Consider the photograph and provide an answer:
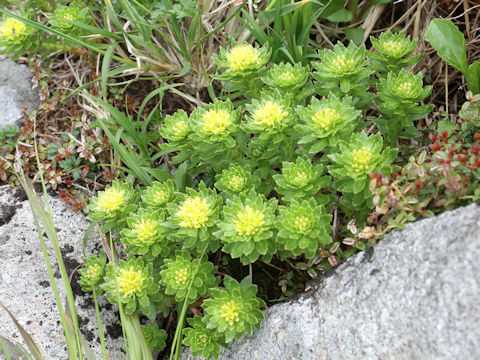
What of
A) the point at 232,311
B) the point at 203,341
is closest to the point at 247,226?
the point at 232,311

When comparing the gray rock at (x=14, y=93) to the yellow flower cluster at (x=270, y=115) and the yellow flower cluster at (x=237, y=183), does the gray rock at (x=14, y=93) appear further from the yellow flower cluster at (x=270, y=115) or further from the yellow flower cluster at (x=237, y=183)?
the yellow flower cluster at (x=270, y=115)

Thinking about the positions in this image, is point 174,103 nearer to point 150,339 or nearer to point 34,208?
point 34,208

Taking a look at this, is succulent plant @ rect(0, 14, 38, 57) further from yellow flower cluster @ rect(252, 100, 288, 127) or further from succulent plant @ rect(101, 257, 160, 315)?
yellow flower cluster @ rect(252, 100, 288, 127)

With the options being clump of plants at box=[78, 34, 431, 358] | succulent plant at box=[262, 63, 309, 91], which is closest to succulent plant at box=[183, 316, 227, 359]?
clump of plants at box=[78, 34, 431, 358]

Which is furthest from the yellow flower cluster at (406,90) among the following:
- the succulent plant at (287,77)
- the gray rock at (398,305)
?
the gray rock at (398,305)

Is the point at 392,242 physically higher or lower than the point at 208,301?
higher

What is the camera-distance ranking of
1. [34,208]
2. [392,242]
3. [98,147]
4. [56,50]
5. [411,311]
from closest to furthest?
[411,311] → [392,242] → [34,208] → [98,147] → [56,50]

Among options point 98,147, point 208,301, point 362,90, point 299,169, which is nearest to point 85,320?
point 208,301
